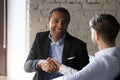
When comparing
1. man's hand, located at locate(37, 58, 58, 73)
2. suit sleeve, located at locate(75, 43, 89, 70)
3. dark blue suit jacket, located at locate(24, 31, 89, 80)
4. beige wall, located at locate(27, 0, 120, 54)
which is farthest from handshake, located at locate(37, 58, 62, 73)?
beige wall, located at locate(27, 0, 120, 54)

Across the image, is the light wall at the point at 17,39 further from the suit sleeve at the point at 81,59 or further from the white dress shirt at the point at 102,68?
the white dress shirt at the point at 102,68

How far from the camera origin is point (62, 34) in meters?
1.92

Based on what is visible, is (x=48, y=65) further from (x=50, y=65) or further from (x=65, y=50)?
(x=65, y=50)

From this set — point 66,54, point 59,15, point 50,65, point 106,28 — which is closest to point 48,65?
point 50,65

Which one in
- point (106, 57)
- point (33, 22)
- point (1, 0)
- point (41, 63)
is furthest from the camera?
point (1, 0)

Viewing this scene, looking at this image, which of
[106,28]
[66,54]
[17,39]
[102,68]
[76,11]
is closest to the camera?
[102,68]

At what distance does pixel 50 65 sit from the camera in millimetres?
1689

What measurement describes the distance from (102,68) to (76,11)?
1820 millimetres

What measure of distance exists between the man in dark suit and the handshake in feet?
0.28

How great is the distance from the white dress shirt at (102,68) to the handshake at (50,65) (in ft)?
1.33

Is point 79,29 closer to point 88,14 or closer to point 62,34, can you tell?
point 88,14

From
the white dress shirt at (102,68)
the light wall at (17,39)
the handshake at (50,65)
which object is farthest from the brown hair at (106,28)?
the light wall at (17,39)

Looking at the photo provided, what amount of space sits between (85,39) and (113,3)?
20.2 inches

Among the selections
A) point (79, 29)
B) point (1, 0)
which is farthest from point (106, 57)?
point (1, 0)
